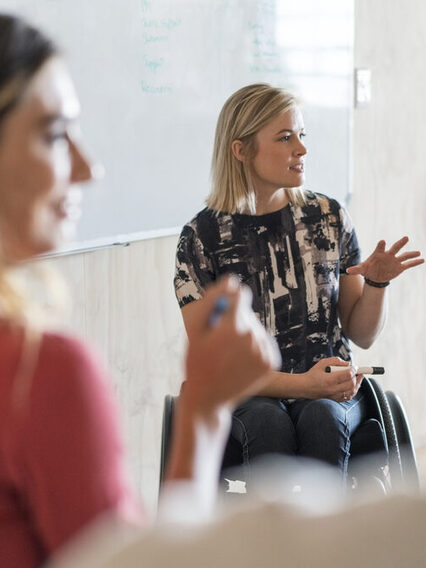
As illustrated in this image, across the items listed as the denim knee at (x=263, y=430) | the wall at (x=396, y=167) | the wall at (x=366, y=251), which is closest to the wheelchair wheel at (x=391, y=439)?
the denim knee at (x=263, y=430)

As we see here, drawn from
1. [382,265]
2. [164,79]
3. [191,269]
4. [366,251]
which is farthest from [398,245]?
[366,251]

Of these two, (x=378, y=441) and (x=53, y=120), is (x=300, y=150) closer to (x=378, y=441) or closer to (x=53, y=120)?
(x=378, y=441)

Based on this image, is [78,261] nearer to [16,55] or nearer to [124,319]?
[124,319]

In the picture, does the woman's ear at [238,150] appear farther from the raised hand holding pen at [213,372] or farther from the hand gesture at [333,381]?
the raised hand holding pen at [213,372]

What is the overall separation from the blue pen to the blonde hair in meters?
1.38

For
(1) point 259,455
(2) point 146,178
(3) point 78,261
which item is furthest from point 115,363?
(1) point 259,455

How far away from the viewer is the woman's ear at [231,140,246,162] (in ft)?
7.09

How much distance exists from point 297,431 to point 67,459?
1299 mm

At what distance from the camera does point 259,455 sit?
1869mm

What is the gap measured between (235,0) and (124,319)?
0.97 m

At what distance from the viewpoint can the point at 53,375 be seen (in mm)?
713

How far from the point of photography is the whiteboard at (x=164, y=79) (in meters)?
2.14

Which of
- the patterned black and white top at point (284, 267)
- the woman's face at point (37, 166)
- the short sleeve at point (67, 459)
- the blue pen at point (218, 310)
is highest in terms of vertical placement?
the woman's face at point (37, 166)

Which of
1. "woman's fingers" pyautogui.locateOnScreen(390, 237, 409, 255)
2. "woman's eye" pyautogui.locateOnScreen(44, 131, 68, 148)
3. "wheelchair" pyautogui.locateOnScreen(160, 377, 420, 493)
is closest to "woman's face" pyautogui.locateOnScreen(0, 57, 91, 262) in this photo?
"woman's eye" pyautogui.locateOnScreen(44, 131, 68, 148)
